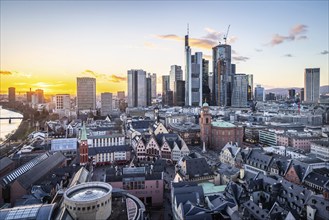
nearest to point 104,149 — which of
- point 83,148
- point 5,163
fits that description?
point 83,148

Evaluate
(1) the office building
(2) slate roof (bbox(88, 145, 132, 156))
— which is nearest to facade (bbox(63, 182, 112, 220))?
(2) slate roof (bbox(88, 145, 132, 156))

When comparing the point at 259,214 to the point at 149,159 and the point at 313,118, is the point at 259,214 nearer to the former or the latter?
the point at 149,159

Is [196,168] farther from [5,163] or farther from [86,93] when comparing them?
[86,93]

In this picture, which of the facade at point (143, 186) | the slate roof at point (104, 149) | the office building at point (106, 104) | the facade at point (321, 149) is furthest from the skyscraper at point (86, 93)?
the facade at point (143, 186)

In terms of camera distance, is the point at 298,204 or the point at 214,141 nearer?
the point at 298,204

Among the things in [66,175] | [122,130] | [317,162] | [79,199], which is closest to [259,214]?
[79,199]

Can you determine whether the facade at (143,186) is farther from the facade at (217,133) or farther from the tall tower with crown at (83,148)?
the facade at (217,133)
